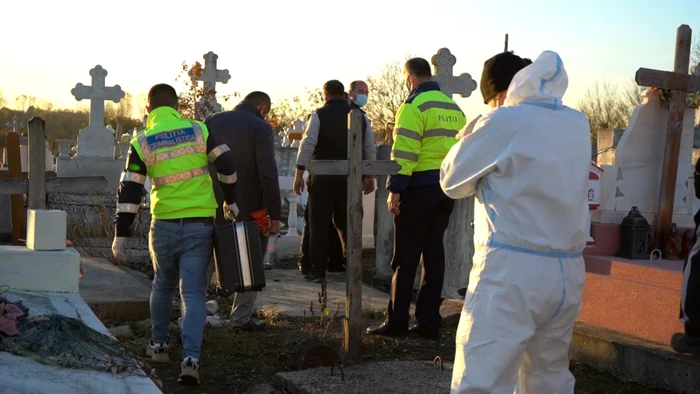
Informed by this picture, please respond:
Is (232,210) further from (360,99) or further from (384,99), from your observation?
(384,99)

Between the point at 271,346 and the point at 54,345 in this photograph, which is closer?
the point at 54,345

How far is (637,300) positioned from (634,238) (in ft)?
5.35

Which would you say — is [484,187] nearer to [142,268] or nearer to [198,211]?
[198,211]

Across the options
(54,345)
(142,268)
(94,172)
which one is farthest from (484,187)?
(94,172)

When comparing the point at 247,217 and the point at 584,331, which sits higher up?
the point at 247,217

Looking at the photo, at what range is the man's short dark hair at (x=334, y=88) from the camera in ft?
28.7

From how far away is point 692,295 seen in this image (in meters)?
5.30

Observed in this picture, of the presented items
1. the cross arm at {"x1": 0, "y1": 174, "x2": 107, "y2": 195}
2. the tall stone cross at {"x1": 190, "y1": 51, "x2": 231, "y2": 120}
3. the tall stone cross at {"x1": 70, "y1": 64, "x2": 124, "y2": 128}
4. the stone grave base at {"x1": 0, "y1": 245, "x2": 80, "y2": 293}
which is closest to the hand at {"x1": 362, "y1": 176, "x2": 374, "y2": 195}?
the cross arm at {"x1": 0, "y1": 174, "x2": 107, "y2": 195}

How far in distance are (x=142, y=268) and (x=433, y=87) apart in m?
5.10

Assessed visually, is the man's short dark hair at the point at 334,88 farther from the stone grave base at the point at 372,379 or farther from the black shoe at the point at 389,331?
the stone grave base at the point at 372,379

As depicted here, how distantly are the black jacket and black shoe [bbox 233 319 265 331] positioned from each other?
775mm

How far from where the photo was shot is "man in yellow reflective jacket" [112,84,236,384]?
5.48 meters

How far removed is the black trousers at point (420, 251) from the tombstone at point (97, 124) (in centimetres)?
1141

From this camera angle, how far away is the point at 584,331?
242 inches
